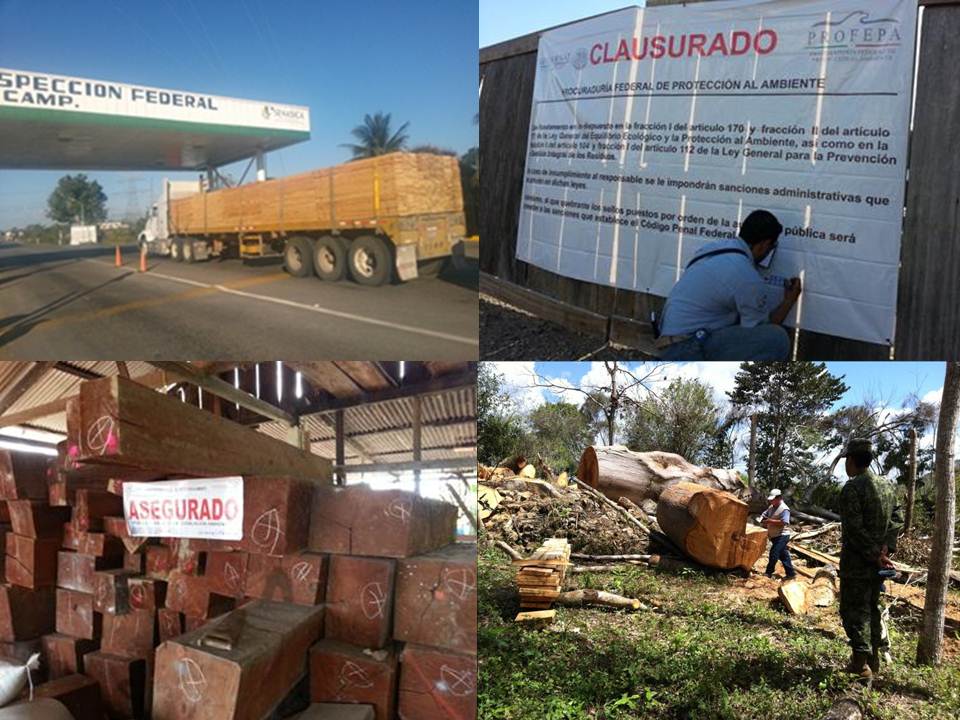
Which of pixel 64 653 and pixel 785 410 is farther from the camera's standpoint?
pixel 785 410

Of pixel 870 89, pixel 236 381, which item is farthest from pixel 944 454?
pixel 236 381

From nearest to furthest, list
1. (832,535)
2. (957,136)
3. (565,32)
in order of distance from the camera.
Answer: (832,535) → (957,136) → (565,32)

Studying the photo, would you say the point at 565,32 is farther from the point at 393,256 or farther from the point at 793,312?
the point at 393,256

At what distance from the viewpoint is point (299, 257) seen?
2875 millimetres

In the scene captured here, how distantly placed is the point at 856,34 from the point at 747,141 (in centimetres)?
69

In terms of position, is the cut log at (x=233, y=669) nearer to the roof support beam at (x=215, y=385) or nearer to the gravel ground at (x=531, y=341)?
the roof support beam at (x=215, y=385)

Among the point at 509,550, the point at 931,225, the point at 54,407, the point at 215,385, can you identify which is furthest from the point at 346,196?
the point at 931,225

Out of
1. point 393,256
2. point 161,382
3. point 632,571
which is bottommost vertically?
point 632,571

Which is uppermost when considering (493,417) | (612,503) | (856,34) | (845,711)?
(856,34)

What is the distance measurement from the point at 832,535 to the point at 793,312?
1226 millimetres

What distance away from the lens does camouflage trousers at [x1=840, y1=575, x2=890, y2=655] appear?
3.09 m

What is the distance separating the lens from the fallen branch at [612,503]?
3.65m

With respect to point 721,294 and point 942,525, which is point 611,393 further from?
point 942,525

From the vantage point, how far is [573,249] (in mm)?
4957
